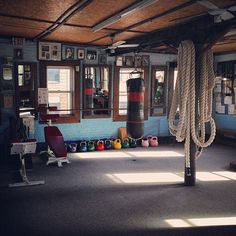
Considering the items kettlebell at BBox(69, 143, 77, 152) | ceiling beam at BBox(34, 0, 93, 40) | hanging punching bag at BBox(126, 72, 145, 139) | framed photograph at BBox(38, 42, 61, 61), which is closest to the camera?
ceiling beam at BBox(34, 0, 93, 40)

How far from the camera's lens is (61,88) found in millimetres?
13633

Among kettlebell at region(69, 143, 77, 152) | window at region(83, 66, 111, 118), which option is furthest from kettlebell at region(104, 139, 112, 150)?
kettlebell at region(69, 143, 77, 152)

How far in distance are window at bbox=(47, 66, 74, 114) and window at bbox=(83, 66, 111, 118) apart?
0.44 m

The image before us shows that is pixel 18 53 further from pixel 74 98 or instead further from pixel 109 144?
pixel 109 144

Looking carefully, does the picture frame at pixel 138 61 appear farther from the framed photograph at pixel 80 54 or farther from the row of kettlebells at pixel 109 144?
the row of kettlebells at pixel 109 144

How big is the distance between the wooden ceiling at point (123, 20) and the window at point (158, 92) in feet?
10.3

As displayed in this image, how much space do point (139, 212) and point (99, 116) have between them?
16.5 feet

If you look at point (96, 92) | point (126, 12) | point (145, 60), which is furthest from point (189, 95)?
point (96, 92)

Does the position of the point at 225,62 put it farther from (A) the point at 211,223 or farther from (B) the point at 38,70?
(A) the point at 211,223

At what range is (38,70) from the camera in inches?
326

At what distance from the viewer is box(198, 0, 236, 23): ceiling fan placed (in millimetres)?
3807

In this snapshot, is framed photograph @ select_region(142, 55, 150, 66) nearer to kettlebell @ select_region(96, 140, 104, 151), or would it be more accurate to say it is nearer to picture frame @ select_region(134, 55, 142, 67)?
picture frame @ select_region(134, 55, 142, 67)

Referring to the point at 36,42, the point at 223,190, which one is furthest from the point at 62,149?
the point at 223,190

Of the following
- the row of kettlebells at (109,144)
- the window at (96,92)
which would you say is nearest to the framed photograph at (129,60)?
the window at (96,92)
